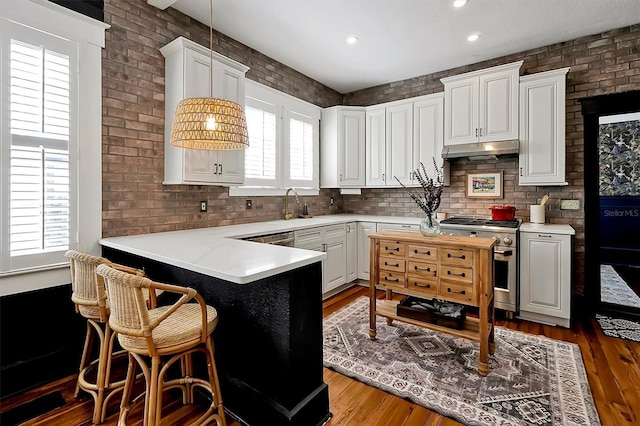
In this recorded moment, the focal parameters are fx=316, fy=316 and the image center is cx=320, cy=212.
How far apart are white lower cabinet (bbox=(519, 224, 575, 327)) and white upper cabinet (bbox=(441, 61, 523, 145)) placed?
1182mm

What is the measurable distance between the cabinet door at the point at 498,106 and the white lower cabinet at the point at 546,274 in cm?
115

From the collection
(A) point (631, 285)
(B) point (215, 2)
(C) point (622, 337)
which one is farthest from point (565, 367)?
(B) point (215, 2)

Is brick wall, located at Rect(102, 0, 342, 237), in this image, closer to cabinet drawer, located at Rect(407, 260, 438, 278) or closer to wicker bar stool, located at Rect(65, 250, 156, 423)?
wicker bar stool, located at Rect(65, 250, 156, 423)

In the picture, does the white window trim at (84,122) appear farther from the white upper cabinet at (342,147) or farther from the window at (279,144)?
the white upper cabinet at (342,147)

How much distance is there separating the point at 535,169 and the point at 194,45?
12.1ft

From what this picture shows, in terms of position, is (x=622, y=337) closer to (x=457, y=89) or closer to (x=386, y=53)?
(x=457, y=89)

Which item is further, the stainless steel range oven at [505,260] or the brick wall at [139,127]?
the stainless steel range oven at [505,260]

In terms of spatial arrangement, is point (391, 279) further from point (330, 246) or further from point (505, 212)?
point (505, 212)

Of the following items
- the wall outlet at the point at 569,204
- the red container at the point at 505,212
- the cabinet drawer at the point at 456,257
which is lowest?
the cabinet drawer at the point at 456,257

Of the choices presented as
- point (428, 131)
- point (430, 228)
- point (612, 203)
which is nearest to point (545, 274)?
point (612, 203)

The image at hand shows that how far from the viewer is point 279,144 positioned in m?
4.09

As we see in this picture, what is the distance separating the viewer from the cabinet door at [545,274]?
3072 mm

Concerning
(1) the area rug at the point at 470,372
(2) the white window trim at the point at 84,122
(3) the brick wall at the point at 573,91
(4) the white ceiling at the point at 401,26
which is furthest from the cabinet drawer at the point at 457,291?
A: (2) the white window trim at the point at 84,122

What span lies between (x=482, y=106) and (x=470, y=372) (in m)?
2.95
